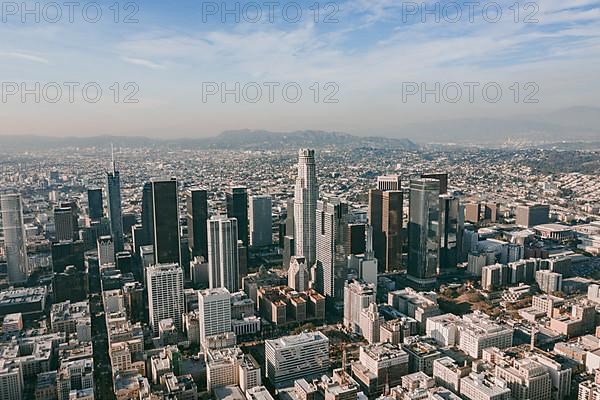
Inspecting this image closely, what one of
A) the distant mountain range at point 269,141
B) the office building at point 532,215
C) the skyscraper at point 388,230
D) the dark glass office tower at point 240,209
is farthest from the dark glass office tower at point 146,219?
the distant mountain range at point 269,141

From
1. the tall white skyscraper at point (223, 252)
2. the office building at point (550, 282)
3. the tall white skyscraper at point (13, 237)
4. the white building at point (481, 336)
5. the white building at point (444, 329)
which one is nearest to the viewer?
the white building at point (481, 336)

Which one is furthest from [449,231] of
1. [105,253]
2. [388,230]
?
[105,253]

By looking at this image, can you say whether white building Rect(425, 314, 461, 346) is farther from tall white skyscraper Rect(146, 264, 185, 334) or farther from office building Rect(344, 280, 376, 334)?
tall white skyscraper Rect(146, 264, 185, 334)

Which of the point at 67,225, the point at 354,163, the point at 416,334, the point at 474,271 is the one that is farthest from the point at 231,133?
the point at 416,334

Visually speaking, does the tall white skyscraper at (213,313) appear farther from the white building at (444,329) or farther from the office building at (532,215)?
the office building at (532,215)

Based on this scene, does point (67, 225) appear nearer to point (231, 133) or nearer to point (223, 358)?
point (223, 358)

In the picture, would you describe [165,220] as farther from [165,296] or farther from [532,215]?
[532,215]
